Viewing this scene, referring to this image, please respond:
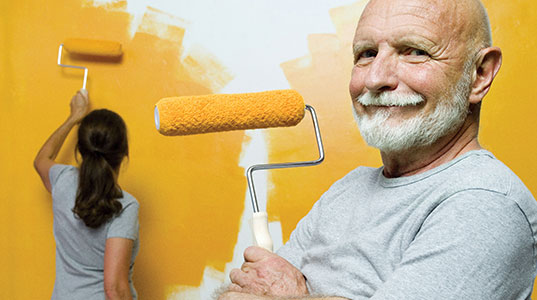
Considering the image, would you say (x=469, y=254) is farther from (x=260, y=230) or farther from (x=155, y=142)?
(x=155, y=142)

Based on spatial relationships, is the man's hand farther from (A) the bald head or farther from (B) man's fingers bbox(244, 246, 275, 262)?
(A) the bald head

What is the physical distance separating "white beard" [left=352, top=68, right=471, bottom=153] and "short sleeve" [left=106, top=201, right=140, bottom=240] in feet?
3.82

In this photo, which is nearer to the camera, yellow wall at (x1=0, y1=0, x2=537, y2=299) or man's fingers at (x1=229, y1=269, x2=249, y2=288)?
man's fingers at (x1=229, y1=269, x2=249, y2=288)

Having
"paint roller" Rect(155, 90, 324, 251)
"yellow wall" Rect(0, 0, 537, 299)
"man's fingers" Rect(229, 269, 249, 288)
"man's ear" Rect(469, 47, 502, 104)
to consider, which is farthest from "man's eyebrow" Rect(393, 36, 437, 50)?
"yellow wall" Rect(0, 0, 537, 299)

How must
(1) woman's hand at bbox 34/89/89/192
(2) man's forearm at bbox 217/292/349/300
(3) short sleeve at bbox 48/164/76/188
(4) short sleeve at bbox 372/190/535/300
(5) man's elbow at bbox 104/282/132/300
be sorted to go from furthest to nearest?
(1) woman's hand at bbox 34/89/89/192 < (3) short sleeve at bbox 48/164/76/188 < (5) man's elbow at bbox 104/282/132/300 < (2) man's forearm at bbox 217/292/349/300 < (4) short sleeve at bbox 372/190/535/300

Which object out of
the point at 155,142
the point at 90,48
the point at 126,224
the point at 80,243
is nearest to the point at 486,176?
the point at 126,224

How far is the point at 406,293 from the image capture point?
2.42 feet

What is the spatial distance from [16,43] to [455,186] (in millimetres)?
2034

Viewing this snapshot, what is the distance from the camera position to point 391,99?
3.12 feet

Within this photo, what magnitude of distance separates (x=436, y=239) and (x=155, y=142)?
5.31ft

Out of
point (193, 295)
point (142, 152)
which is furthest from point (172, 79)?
point (193, 295)

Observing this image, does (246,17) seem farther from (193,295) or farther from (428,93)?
(428,93)

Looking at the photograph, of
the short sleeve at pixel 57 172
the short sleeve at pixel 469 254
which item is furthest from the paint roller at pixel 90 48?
the short sleeve at pixel 469 254

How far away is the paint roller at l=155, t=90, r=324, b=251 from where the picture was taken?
0.93 m
